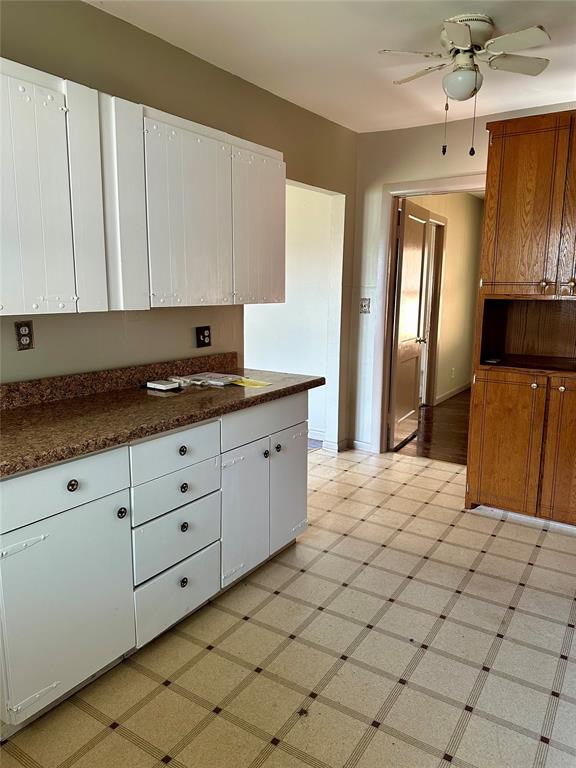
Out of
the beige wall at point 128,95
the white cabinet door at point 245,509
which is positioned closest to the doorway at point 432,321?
the beige wall at point 128,95

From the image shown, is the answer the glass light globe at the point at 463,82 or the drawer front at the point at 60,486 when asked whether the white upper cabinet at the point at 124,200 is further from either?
the glass light globe at the point at 463,82

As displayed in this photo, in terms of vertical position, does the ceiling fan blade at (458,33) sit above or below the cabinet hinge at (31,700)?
above

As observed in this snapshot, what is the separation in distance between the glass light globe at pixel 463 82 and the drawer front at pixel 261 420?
159 centimetres

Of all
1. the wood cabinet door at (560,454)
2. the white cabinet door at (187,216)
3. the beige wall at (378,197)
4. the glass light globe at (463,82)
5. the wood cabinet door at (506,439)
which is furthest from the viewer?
the beige wall at (378,197)

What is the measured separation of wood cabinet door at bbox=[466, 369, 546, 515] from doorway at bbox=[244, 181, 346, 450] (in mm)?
1414

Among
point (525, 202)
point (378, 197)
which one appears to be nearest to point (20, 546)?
point (525, 202)

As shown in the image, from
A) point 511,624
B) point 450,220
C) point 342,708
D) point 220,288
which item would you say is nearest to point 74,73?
point 220,288

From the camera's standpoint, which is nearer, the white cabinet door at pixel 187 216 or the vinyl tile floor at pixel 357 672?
the vinyl tile floor at pixel 357 672

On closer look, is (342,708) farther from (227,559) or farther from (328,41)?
(328,41)

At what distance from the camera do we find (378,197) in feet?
14.3

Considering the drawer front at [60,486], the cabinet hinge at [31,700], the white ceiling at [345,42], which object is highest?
the white ceiling at [345,42]

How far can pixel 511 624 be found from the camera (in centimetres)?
232

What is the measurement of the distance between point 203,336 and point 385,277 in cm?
196

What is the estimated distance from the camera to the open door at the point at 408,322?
450 cm
